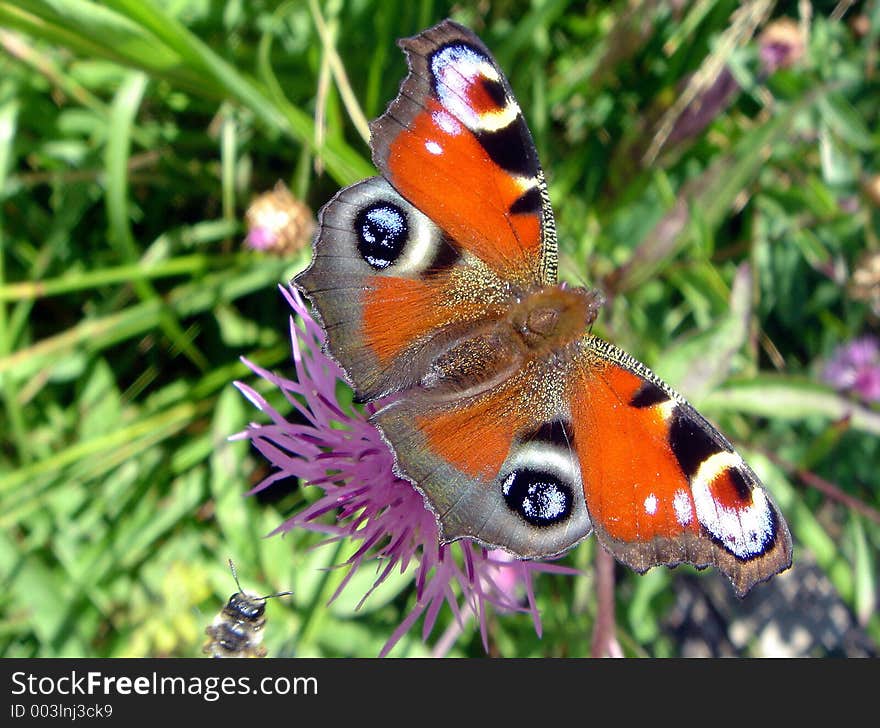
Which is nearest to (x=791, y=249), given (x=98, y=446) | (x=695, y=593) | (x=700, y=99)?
(x=700, y=99)

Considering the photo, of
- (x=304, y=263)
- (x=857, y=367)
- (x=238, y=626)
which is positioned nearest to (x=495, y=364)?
(x=238, y=626)

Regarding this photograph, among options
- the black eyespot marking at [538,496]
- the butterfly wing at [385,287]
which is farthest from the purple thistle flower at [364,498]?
the black eyespot marking at [538,496]

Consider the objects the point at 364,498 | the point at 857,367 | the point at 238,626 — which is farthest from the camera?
the point at 857,367

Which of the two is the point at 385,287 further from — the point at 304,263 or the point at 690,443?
the point at 304,263

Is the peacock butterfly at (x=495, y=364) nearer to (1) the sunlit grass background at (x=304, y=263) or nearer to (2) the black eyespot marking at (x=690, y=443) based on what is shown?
(2) the black eyespot marking at (x=690, y=443)

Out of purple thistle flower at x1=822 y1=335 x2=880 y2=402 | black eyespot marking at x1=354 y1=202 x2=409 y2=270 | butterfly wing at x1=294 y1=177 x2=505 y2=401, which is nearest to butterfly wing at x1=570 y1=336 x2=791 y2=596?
butterfly wing at x1=294 y1=177 x2=505 y2=401

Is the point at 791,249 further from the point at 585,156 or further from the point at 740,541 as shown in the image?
the point at 740,541
